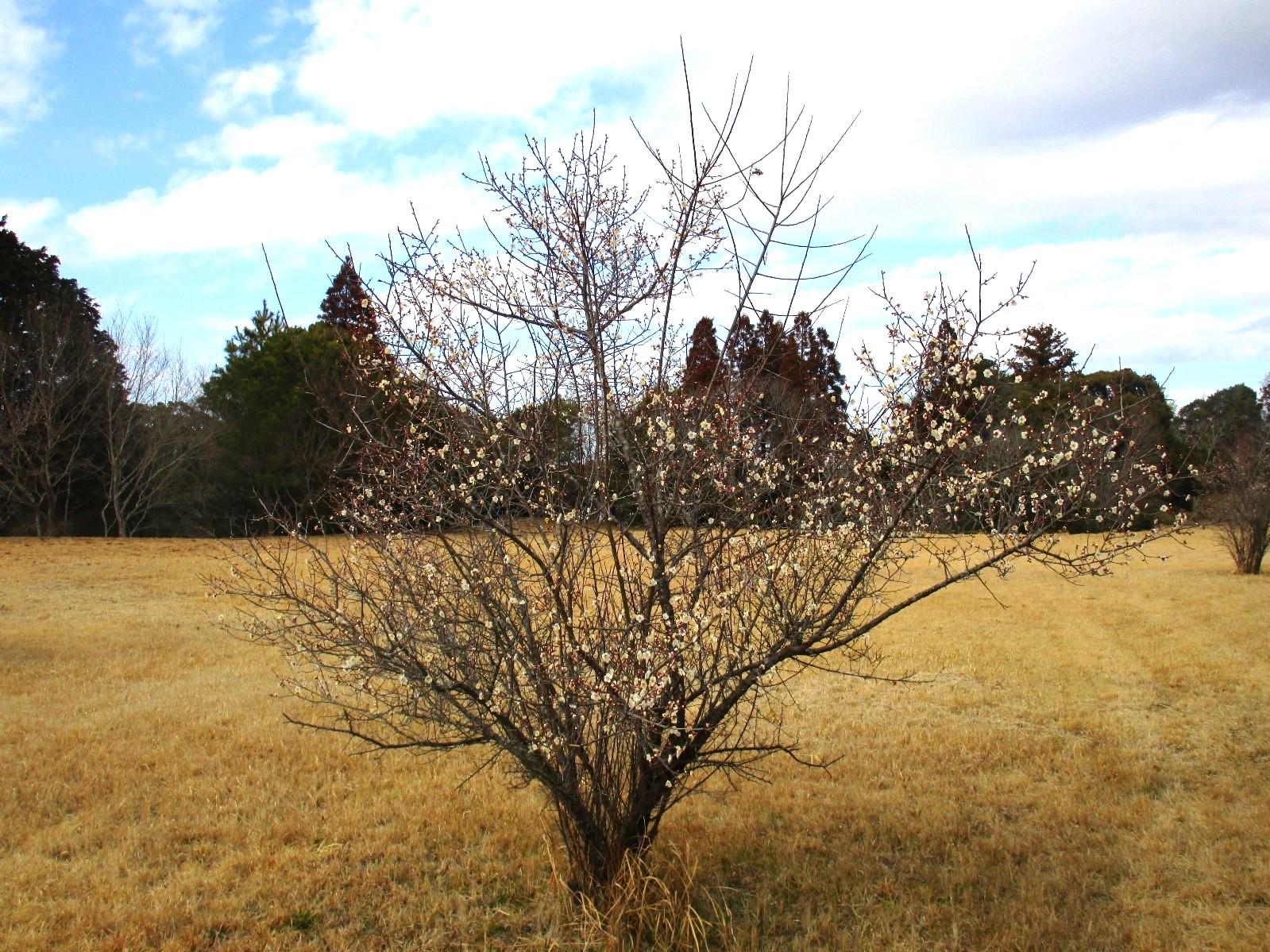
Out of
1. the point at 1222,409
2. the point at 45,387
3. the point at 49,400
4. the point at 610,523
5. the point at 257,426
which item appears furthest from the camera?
the point at 1222,409

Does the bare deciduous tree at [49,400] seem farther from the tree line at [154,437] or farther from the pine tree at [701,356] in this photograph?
the pine tree at [701,356]

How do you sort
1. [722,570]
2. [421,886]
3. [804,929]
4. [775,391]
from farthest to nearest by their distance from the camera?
[775,391] < [421,886] < [804,929] < [722,570]

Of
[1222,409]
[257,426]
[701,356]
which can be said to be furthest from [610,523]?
[1222,409]

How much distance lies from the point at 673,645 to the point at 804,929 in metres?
1.83

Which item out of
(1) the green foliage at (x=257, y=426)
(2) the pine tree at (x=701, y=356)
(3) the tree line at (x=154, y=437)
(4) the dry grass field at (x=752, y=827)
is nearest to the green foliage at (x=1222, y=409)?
(3) the tree line at (x=154, y=437)

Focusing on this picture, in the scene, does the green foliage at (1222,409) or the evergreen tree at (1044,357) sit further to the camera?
the green foliage at (1222,409)

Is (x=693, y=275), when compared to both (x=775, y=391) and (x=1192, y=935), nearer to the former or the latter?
(x=775, y=391)

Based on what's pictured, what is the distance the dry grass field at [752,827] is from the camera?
454 cm

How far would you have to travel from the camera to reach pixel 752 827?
5785mm

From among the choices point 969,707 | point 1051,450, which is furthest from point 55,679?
point 1051,450

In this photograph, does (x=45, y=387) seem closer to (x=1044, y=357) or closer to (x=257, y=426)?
(x=257, y=426)

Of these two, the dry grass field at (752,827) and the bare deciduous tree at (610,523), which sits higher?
the bare deciduous tree at (610,523)

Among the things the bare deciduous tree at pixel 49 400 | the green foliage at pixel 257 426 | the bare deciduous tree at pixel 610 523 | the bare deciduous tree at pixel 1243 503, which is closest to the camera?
the bare deciduous tree at pixel 610 523

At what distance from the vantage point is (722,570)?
4223mm
